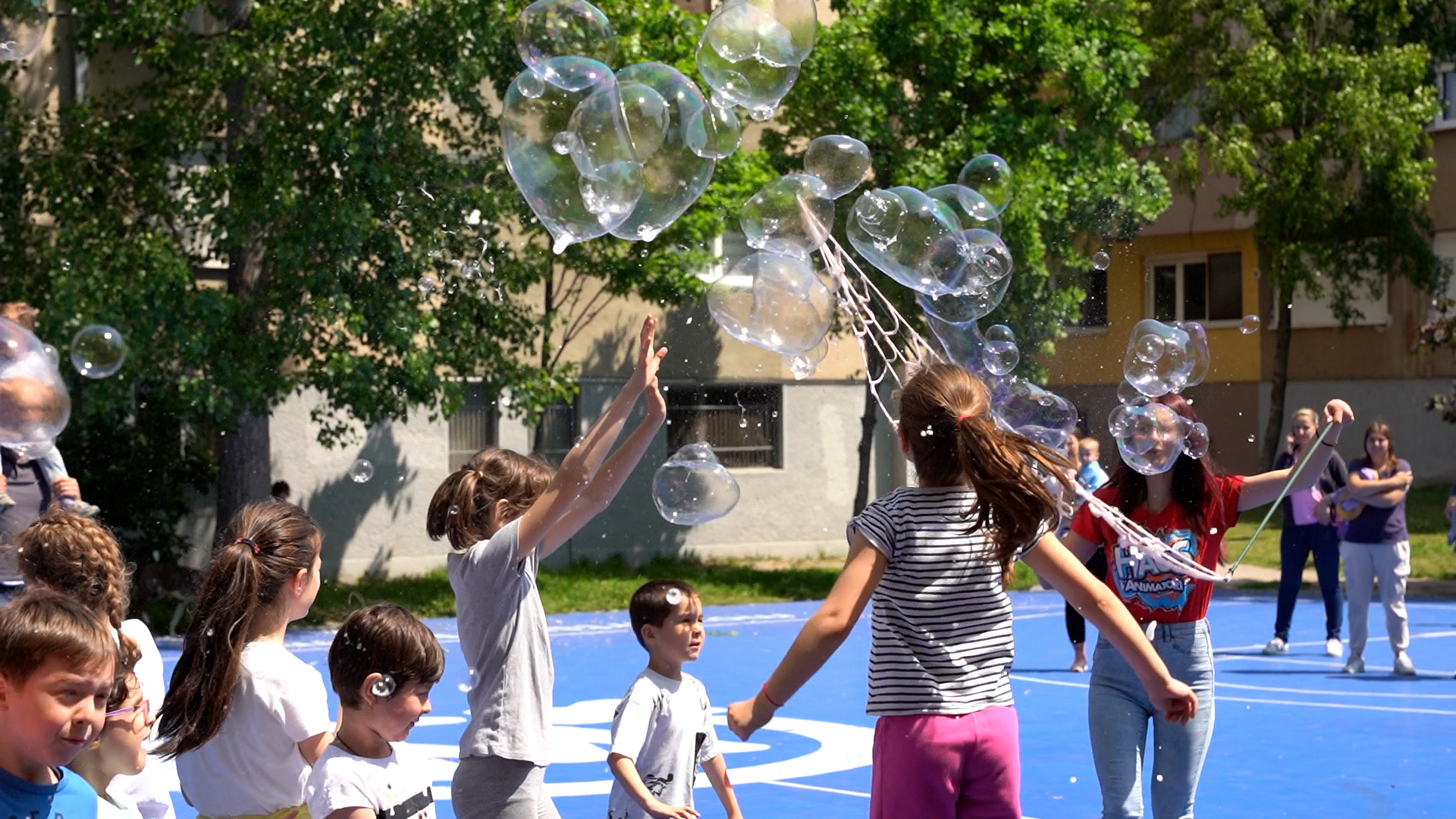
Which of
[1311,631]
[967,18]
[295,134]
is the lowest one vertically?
[1311,631]

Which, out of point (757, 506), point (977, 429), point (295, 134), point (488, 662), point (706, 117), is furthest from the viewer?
point (757, 506)

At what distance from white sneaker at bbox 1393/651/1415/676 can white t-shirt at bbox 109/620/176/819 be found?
10104mm

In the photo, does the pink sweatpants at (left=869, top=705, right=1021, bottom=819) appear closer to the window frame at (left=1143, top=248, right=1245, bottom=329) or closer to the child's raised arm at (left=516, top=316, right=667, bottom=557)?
the child's raised arm at (left=516, top=316, right=667, bottom=557)

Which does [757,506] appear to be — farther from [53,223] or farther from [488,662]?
[488,662]

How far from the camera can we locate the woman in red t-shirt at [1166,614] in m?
5.36

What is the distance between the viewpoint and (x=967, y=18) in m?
19.8

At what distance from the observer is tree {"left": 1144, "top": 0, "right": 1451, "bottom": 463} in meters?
25.9

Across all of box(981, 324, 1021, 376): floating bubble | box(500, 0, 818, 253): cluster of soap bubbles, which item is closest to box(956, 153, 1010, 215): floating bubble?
box(981, 324, 1021, 376): floating bubble

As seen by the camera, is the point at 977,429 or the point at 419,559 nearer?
the point at 977,429

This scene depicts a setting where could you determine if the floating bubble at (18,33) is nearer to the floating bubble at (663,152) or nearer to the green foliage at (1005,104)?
the floating bubble at (663,152)

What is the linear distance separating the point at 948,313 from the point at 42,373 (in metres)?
3.72

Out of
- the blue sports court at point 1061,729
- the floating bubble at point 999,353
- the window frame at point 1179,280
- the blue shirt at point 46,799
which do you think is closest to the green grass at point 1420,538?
the window frame at point 1179,280

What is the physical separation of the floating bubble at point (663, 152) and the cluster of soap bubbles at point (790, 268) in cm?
41

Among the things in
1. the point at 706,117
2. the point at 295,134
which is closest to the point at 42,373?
the point at 706,117
